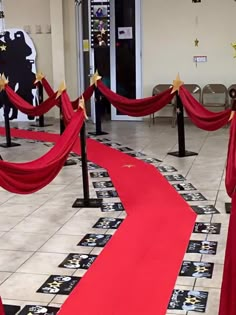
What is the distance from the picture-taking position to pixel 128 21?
10.6 m

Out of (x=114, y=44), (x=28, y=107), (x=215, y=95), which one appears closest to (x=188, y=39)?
(x=215, y=95)

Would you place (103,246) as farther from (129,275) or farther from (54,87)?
(54,87)

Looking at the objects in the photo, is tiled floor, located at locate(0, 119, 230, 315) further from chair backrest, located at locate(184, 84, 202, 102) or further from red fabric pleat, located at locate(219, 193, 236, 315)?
chair backrest, located at locate(184, 84, 202, 102)

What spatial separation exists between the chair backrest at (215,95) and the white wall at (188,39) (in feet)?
0.68

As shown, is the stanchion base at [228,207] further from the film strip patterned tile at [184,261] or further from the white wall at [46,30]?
the white wall at [46,30]

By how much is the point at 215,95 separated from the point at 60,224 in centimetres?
613

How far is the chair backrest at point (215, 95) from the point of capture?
9.99 meters

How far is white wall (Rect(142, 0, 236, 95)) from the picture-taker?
998 centimetres

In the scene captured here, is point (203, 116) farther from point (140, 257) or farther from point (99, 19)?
point (99, 19)

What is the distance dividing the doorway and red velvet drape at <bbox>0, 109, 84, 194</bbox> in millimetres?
5436

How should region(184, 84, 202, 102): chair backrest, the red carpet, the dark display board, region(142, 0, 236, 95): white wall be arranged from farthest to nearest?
the dark display board
region(184, 84, 202, 102): chair backrest
region(142, 0, 236, 95): white wall
the red carpet

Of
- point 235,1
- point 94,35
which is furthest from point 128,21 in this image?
point 235,1

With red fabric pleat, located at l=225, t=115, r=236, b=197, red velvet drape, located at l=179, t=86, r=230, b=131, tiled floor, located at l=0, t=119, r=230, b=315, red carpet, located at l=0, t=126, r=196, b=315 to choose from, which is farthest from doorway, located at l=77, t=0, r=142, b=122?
red fabric pleat, located at l=225, t=115, r=236, b=197

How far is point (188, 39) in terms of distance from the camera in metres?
10.2
